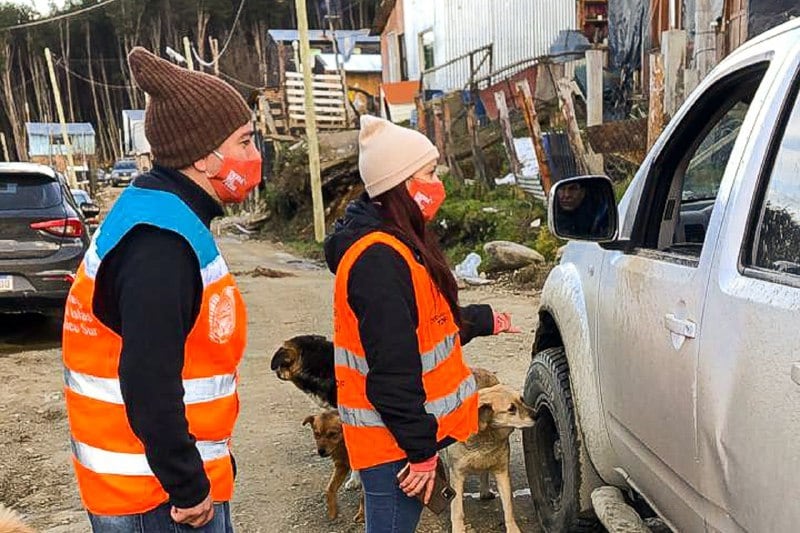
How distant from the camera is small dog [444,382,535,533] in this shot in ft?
10.8

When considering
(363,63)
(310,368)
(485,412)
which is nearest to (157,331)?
(485,412)

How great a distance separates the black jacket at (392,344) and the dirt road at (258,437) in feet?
5.64

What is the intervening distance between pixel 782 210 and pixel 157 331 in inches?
55.6

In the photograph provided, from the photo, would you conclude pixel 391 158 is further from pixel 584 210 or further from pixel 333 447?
pixel 333 447

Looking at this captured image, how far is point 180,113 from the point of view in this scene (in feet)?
6.21

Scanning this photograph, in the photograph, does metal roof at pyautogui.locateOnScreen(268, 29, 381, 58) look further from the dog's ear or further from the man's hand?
the man's hand

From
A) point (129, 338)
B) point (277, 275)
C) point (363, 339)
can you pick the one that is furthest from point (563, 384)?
point (277, 275)

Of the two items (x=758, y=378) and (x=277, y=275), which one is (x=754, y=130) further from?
(x=277, y=275)

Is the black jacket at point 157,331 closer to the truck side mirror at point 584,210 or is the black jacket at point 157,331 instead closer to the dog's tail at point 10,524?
the dog's tail at point 10,524

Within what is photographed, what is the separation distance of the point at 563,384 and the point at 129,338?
1.99 meters

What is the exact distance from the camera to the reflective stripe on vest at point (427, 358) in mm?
→ 2367

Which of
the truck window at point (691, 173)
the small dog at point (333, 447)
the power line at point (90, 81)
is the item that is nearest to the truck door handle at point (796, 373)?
the truck window at point (691, 173)

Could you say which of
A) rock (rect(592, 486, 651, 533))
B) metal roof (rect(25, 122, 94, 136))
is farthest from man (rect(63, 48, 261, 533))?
metal roof (rect(25, 122, 94, 136))

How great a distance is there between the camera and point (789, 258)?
5.70 ft
